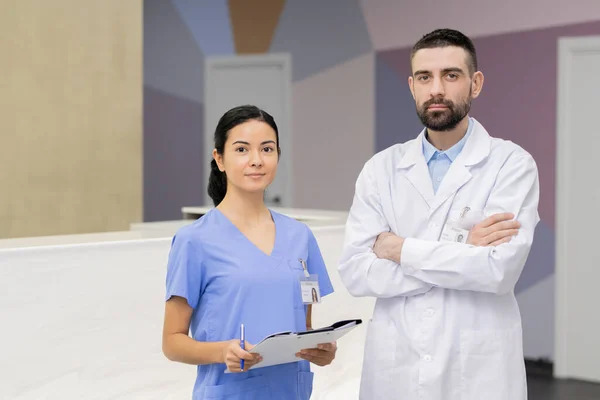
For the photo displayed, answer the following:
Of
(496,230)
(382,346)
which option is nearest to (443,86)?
(496,230)

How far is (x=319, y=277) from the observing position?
1.80 meters

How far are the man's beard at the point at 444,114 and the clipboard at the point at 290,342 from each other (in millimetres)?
516

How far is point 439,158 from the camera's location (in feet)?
6.20

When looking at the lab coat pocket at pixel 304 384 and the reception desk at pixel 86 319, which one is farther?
the reception desk at pixel 86 319

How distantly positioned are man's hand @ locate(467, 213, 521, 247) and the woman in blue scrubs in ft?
1.34

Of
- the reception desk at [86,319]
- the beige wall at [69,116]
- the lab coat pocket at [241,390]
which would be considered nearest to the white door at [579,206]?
the beige wall at [69,116]

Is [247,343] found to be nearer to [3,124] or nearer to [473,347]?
[473,347]

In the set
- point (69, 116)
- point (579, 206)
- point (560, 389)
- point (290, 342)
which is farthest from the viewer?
point (579, 206)

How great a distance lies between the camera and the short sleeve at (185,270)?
5.06ft

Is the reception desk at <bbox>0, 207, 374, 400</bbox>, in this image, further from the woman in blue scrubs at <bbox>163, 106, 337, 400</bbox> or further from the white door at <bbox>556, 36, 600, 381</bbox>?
the white door at <bbox>556, 36, 600, 381</bbox>

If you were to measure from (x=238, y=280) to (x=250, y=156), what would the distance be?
0.83 feet

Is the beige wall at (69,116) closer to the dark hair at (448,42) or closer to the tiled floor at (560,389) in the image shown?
the tiled floor at (560,389)

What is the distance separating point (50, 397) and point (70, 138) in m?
2.65

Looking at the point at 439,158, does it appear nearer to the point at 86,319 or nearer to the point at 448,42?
the point at 448,42
